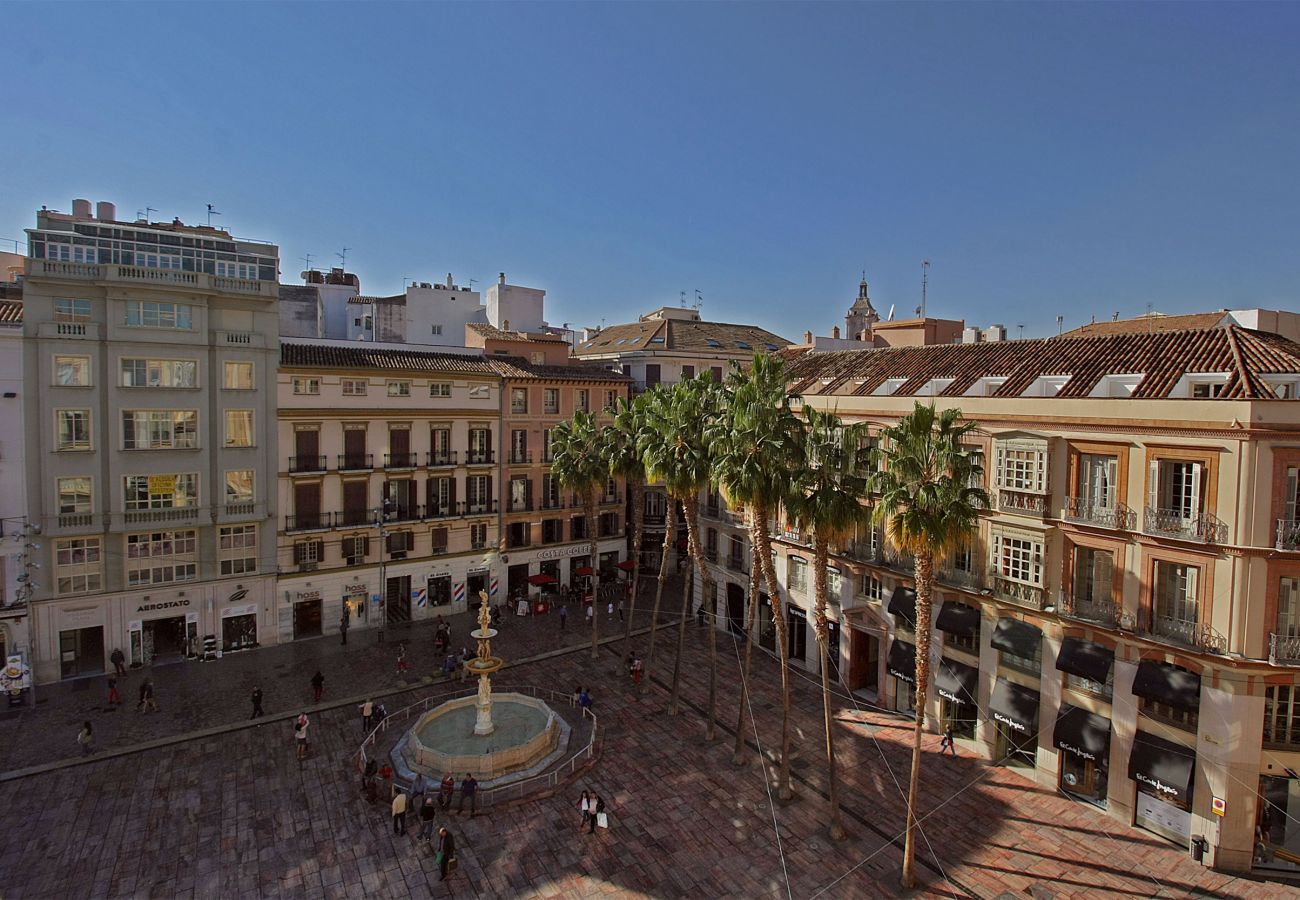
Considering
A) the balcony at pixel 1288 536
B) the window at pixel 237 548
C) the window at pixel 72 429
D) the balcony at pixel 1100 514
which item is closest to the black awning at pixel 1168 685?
the balcony at pixel 1100 514

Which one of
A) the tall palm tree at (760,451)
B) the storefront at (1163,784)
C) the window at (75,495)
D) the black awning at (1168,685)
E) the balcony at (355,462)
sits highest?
the tall palm tree at (760,451)

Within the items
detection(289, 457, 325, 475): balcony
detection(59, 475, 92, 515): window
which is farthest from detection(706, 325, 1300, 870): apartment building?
detection(59, 475, 92, 515): window

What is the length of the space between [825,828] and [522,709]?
13.7 m

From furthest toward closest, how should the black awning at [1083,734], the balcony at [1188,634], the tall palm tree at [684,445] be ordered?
the tall palm tree at [684,445] < the black awning at [1083,734] < the balcony at [1188,634]

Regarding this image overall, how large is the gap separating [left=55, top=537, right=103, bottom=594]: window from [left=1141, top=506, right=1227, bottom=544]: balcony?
1816 inches

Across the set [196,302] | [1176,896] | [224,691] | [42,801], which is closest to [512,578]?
[224,691]

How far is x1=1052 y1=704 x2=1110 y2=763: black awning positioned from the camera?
85.6 feet

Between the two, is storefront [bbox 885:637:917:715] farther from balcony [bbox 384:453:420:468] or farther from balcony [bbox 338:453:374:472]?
balcony [bbox 338:453:374:472]

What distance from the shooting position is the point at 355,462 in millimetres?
45000

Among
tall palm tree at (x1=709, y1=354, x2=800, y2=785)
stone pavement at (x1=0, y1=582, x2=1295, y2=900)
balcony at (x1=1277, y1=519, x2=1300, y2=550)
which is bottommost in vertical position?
stone pavement at (x1=0, y1=582, x2=1295, y2=900)

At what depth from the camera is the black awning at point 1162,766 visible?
78.2 feet

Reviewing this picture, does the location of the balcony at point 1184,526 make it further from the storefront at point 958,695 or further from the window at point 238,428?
the window at point 238,428

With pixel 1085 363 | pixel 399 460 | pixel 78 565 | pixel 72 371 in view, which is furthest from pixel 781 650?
pixel 72 371

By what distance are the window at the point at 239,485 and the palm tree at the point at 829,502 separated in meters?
31.7
